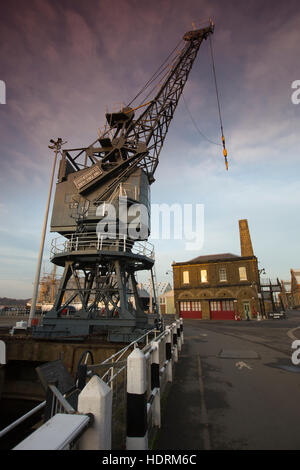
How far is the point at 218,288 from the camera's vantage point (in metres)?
34.7

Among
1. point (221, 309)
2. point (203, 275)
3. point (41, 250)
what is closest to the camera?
point (41, 250)

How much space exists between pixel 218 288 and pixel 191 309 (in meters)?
5.46

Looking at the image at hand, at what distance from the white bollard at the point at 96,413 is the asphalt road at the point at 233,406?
7.06ft

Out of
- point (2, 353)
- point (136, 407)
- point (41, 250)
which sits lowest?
point (2, 353)

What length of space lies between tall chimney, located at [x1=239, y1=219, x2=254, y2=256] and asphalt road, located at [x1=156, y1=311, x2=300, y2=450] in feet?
113

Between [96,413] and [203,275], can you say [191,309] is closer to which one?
[203,275]

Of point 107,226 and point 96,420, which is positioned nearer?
point 96,420

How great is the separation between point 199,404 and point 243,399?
3.43ft

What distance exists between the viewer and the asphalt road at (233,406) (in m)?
3.63

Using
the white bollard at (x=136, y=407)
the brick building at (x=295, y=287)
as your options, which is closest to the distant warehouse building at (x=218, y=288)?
the white bollard at (x=136, y=407)

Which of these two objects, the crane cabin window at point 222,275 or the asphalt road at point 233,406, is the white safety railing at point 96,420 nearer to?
the asphalt road at point 233,406

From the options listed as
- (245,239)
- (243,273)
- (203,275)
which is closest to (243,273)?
(243,273)

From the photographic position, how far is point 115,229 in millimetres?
15633
